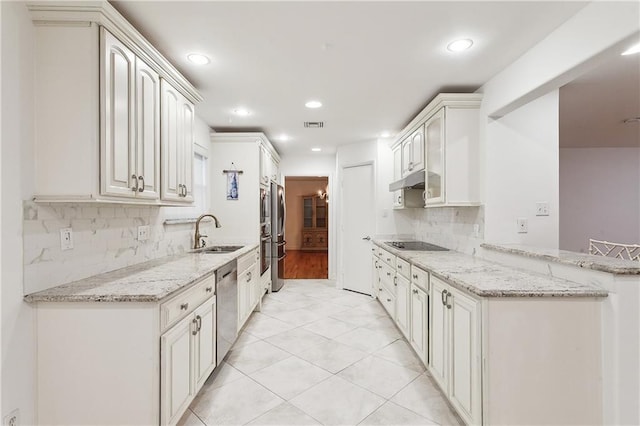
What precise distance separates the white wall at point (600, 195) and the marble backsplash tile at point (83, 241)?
7.13 metres

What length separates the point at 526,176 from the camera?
258cm

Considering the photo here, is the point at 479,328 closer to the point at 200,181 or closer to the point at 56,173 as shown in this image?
the point at 56,173

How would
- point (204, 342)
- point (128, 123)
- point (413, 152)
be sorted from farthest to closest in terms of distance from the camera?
point (413, 152)
point (204, 342)
point (128, 123)

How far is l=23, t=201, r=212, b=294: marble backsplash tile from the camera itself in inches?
60.1

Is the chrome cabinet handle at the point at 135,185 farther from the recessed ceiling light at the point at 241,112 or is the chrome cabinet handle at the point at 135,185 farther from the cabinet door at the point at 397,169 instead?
the cabinet door at the point at 397,169

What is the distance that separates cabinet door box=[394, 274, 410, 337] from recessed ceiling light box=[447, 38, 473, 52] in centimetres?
194

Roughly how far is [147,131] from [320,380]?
86.0 inches

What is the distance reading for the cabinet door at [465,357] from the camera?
1.65 metres

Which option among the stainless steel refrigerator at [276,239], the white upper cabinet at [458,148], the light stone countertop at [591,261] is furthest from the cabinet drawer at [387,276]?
the stainless steel refrigerator at [276,239]

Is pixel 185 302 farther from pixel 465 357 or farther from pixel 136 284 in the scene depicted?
pixel 465 357

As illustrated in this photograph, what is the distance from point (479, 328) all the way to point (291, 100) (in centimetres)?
259

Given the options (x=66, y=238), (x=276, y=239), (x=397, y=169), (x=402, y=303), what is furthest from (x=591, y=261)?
(x=276, y=239)

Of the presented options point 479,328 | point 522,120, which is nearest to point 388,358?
point 479,328

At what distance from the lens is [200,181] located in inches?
154
